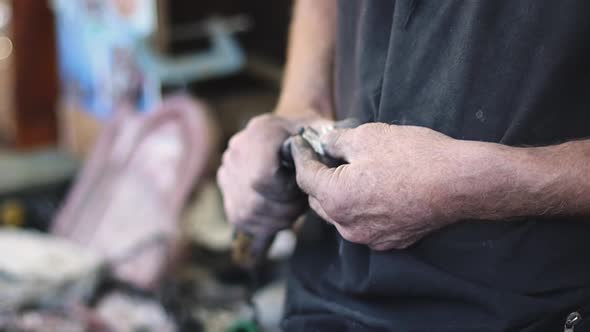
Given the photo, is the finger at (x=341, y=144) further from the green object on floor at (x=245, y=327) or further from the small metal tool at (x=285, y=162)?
the green object on floor at (x=245, y=327)

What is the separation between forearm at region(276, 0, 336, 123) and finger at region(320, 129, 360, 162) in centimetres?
16

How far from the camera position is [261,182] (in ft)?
2.44

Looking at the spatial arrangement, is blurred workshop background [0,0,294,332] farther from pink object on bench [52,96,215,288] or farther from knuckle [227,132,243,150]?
knuckle [227,132,243,150]

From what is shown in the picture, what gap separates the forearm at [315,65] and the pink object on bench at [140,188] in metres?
0.71

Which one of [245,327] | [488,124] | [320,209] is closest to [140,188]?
[245,327]

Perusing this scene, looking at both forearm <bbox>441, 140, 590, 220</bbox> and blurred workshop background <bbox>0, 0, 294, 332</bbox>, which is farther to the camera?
blurred workshop background <bbox>0, 0, 294, 332</bbox>

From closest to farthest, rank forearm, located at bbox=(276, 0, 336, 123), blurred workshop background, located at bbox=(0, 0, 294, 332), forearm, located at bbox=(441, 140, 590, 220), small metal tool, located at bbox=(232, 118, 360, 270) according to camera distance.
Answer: forearm, located at bbox=(441, 140, 590, 220), small metal tool, located at bbox=(232, 118, 360, 270), forearm, located at bbox=(276, 0, 336, 123), blurred workshop background, located at bbox=(0, 0, 294, 332)

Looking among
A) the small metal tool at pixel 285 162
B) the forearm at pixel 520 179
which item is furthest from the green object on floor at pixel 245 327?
the forearm at pixel 520 179

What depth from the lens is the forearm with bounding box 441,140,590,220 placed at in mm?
571

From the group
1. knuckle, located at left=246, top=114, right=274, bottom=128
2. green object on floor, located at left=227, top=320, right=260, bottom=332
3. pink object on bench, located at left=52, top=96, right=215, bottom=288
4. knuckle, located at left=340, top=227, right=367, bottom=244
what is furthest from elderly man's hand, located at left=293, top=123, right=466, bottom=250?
pink object on bench, located at left=52, top=96, right=215, bottom=288

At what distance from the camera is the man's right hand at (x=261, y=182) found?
0.75 meters

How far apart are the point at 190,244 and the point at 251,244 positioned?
89 cm

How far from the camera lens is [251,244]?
2.82ft

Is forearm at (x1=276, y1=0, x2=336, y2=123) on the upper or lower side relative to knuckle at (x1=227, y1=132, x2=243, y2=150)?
upper
